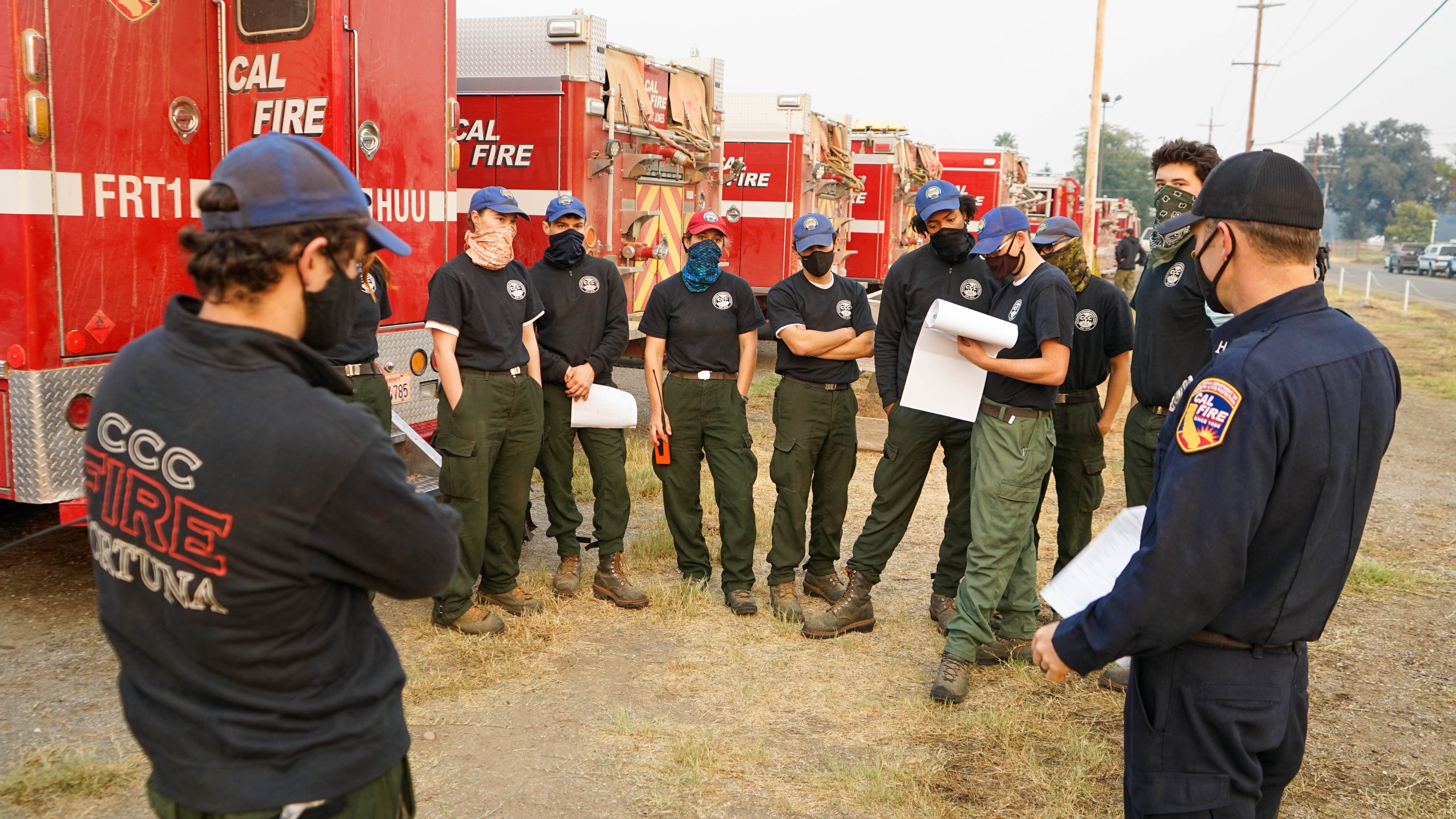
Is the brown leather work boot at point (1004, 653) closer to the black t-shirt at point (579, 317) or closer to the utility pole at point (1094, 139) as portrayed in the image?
the black t-shirt at point (579, 317)

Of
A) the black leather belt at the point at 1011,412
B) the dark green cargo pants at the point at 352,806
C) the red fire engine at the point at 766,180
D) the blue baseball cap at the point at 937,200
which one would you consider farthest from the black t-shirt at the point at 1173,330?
the red fire engine at the point at 766,180

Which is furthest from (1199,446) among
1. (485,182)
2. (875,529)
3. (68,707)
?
(485,182)

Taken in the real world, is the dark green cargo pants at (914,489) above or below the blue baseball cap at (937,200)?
below

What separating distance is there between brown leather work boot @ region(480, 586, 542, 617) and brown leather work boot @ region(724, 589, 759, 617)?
0.98 meters

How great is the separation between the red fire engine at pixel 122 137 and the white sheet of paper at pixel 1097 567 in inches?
130

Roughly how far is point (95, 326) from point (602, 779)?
2.93m

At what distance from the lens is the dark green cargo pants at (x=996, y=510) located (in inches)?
183

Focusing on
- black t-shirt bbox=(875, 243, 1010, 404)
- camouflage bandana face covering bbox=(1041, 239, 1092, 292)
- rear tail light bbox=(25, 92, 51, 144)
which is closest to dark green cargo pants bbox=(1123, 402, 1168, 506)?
camouflage bandana face covering bbox=(1041, 239, 1092, 292)

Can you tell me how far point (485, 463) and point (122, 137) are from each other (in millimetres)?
2099

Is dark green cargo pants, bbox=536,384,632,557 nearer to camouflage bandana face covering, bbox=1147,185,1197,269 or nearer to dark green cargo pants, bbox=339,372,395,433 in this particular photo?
dark green cargo pants, bbox=339,372,395,433

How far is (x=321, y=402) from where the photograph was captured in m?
1.62

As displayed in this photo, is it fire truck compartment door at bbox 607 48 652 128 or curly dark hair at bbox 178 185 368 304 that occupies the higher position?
fire truck compartment door at bbox 607 48 652 128

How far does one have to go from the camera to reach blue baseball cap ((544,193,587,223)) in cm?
582

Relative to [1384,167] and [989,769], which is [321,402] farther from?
[1384,167]
